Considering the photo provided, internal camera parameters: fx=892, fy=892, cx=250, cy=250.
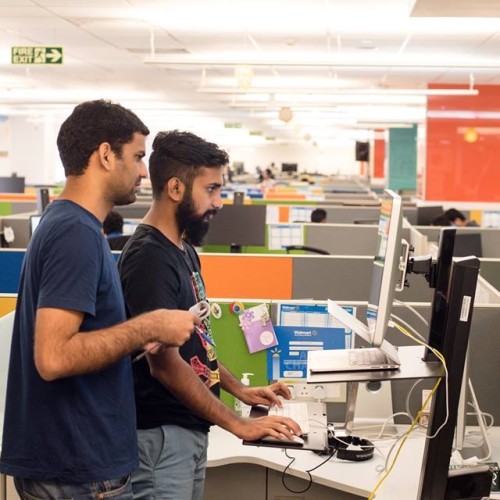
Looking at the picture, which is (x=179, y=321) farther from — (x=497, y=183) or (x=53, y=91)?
(x=53, y=91)

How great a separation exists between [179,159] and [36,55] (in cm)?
678

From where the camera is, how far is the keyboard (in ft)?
6.92

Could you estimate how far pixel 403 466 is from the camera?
8.31 feet

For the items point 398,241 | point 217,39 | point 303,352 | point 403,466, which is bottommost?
point 403,466

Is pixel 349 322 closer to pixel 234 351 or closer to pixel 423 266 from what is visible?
pixel 423 266

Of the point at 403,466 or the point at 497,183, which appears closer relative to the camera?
the point at 403,466

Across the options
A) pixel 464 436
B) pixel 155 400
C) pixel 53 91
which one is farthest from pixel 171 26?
pixel 53 91

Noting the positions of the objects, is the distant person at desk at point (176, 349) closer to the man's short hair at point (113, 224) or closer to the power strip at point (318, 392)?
the power strip at point (318, 392)

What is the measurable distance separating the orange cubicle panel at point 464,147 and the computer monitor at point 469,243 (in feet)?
21.6

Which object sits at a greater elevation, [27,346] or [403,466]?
[27,346]

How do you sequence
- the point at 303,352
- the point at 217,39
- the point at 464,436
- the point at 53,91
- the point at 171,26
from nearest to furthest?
the point at 464,436
the point at 303,352
the point at 171,26
the point at 217,39
the point at 53,91

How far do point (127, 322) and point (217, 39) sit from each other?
7.20 meters

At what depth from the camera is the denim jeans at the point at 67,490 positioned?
1707 mm

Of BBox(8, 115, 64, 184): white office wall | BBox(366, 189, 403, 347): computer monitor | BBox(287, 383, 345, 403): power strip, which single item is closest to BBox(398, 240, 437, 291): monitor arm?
BBox(366, 189, 403, 347): computer monitor
